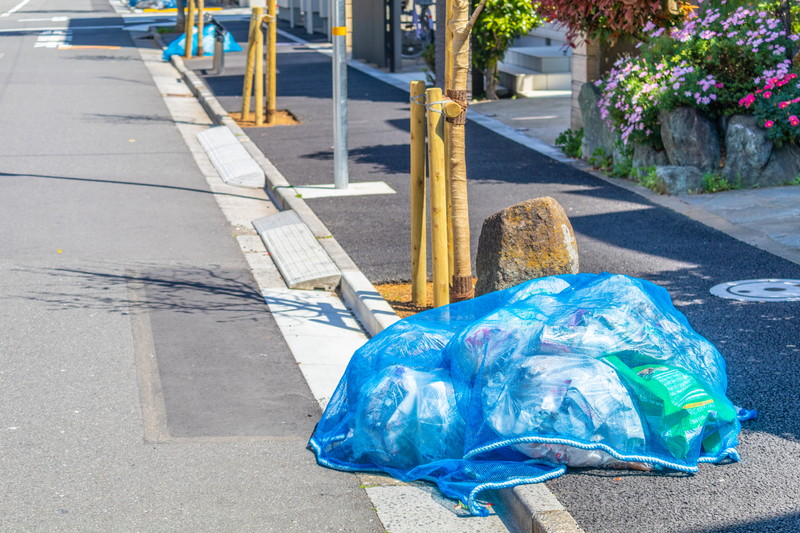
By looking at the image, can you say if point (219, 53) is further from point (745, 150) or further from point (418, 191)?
point (418, 191)

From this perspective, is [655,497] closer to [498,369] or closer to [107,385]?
[498,369]

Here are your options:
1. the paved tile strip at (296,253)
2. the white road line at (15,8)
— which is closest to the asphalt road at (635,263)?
the paved tile strip at (296,253)

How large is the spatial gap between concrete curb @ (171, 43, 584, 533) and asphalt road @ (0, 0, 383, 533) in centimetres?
62

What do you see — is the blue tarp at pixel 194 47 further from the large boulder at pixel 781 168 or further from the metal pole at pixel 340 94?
the large boulder at pixel 781 168

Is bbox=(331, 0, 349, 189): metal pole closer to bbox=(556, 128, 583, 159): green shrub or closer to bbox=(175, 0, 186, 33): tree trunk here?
bbox=(556, 128, 583, 159): green shrub

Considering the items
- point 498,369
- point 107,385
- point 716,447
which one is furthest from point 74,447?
point 716,447

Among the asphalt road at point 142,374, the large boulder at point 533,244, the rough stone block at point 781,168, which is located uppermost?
the rough stone block at point 781,168

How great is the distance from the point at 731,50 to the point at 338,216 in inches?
175

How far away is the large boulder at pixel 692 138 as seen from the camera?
10867 mm

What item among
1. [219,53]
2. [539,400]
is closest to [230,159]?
[539,400]

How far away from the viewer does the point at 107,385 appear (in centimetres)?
616

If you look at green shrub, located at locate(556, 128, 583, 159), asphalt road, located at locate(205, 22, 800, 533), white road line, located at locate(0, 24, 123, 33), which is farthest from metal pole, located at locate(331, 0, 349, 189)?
white road line, located at locate(0, 24, 123, 33)

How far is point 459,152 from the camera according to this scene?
6.78 m

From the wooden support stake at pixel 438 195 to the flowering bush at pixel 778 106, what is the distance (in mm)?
5029
